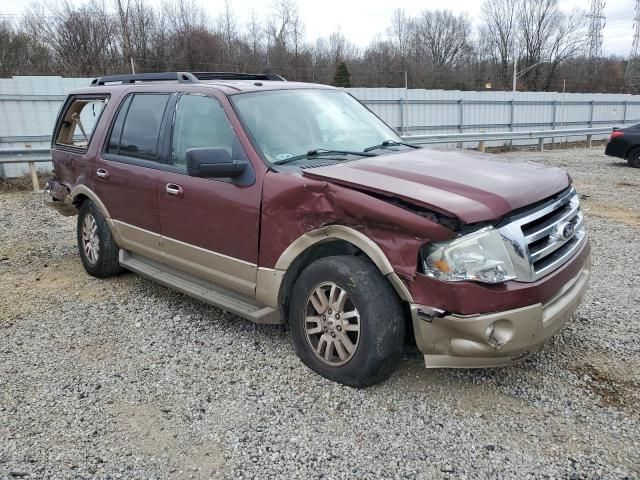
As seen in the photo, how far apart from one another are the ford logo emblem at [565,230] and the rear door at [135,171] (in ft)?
10.0

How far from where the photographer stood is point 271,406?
3229 millimetres

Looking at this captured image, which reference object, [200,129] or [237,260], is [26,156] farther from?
[237,260]

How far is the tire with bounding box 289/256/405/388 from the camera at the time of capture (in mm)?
3070

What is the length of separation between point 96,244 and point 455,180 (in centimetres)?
380

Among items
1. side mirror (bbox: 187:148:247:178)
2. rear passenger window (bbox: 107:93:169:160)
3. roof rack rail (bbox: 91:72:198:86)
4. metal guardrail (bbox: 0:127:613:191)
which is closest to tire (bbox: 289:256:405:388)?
side mirror (bbox: 187:148:247:178)

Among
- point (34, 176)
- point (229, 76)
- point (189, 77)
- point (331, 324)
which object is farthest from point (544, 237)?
point (34, 176)

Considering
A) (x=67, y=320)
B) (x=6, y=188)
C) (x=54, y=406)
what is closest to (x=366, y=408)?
(x=54, y=406)

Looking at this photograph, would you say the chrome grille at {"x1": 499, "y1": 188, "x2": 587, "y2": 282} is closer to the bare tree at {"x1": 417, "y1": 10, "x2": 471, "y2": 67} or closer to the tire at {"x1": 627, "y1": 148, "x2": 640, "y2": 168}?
the tire at {"x1": 627, "y1": 148, "x2": 640, "y2": 168}

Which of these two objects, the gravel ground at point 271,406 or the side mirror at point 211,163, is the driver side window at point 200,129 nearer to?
the side mirror at point 211,163

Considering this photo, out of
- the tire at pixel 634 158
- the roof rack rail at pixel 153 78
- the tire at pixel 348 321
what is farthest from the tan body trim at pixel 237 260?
the tire at pixel 634 158

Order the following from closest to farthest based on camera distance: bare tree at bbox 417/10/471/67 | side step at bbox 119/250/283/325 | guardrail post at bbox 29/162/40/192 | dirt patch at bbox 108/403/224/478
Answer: dirt patch at bbox 108/403/224/478 → side step at bbox 119/250/283/325 → guardrail post at bbox 29/162/40/192 → bare tree at bbox 417/10/471/67

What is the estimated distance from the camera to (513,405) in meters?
3.15

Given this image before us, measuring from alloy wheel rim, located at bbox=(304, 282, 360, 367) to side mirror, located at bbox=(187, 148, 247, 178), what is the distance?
100 centimetres

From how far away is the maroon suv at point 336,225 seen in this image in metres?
2.86
